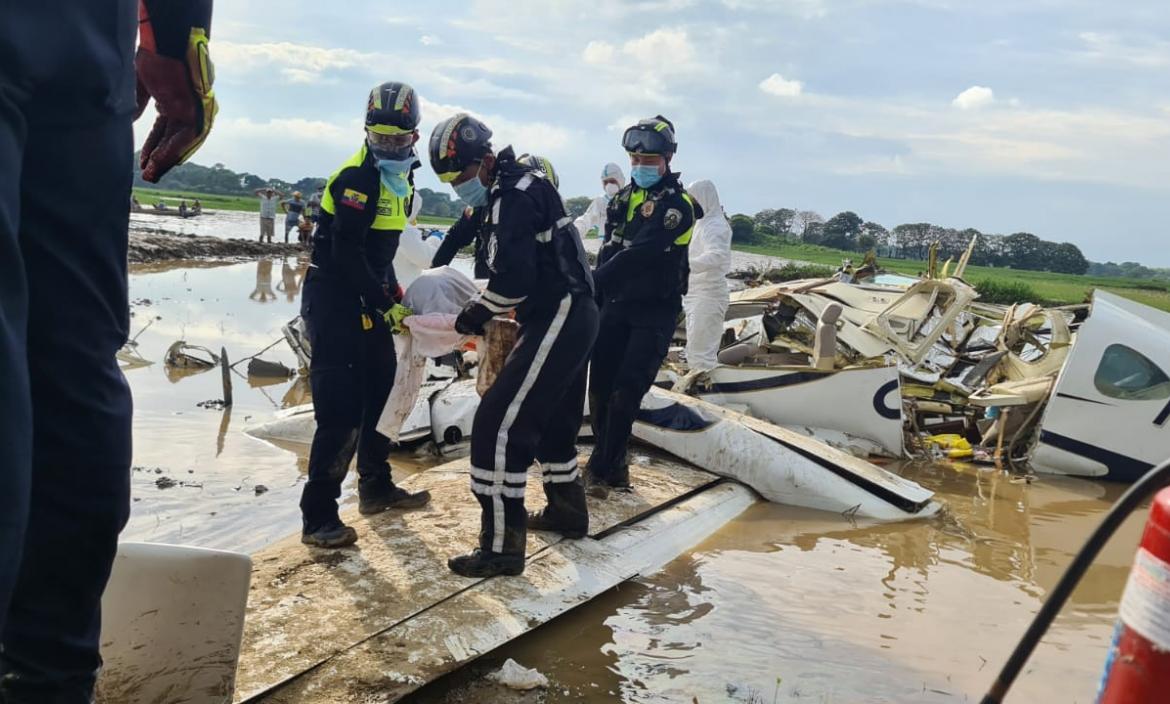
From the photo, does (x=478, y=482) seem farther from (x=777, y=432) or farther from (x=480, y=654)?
(x=777, y=432)

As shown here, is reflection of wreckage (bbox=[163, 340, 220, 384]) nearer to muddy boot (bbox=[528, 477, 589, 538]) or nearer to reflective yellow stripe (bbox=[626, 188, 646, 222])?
reflective yellow stripe (bbox=[626, 188, 646, 222])

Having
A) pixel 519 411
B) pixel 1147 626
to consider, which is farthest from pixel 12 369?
pixel 519 411

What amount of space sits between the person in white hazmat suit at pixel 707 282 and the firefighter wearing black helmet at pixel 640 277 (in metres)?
3.86

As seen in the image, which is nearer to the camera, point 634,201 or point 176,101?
point 176,101

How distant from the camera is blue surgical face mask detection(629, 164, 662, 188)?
18.3ft

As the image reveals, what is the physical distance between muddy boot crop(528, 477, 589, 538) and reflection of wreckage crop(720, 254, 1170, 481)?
173 inches

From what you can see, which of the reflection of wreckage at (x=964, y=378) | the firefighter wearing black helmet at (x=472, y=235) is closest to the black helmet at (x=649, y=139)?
the firefighter wearing black helmet at (x=472, y=235)

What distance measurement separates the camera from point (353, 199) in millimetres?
4031

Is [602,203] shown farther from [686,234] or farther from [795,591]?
[795,591]

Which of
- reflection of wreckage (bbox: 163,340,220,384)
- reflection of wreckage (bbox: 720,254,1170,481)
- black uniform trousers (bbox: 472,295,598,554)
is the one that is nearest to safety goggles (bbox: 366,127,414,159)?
black uniform trousers (bbox: 472,295,598,554)

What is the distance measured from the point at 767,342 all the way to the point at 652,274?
18.0ft

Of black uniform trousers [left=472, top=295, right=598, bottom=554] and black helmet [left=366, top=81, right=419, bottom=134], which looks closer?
black uniform trousers [left=472, top=295, right=598, bottom=554]

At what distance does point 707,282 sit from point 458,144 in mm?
5977

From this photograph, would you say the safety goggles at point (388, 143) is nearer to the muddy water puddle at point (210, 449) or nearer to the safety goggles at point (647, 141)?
the safety goggles at point (647, 141)
